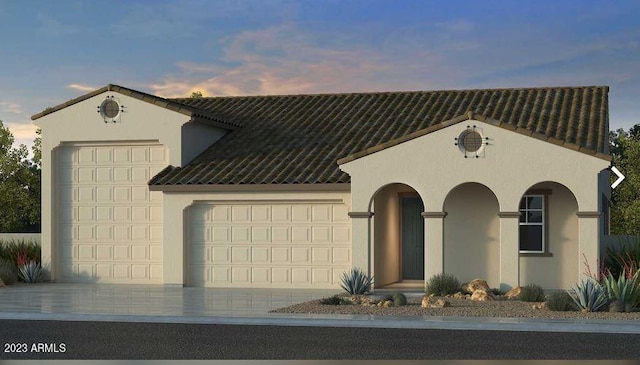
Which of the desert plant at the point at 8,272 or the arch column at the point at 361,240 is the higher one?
the arch column at the point at 361,240

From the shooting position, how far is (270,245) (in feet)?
97.0

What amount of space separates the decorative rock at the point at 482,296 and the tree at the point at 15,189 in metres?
34.2

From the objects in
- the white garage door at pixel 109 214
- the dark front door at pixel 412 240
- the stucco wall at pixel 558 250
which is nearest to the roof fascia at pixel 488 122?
the stucco wall at pixel 558 250

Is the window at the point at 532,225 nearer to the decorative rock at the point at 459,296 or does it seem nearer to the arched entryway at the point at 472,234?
the arched entryway at the point at 472,234

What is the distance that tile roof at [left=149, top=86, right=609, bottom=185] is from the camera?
29438 millimetres

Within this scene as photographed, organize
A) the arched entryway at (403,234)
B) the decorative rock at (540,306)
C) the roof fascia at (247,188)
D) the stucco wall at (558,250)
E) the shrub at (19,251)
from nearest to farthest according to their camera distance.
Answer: the decorative rock at (540,306) < the stucco wall at (558,250) < the roof fascia at (247,188) < the arched entryway at (403,234) < the shrub at (19,251)

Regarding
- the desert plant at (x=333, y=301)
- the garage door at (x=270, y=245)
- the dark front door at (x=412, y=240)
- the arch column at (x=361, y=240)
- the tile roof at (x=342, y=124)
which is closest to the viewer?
the desert plant at (x=333, y=301)

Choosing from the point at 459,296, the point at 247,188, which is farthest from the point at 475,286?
the point at 247,188

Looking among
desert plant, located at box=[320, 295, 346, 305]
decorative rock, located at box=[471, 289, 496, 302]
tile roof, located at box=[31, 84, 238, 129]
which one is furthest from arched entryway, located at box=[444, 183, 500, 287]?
tile roof, located at box=[31, 84, 238, 129]

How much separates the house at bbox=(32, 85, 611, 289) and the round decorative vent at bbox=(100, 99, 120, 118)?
0.29ft

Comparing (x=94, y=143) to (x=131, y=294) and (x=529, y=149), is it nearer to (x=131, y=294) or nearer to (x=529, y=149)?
(x=131, y=294)

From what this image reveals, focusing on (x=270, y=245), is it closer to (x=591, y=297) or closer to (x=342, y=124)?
(x=342, y=124)

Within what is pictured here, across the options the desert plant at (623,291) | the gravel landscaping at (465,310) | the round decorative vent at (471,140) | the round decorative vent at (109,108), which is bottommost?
the gravel landscaping at (465,310)

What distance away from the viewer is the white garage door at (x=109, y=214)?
1232 inches
